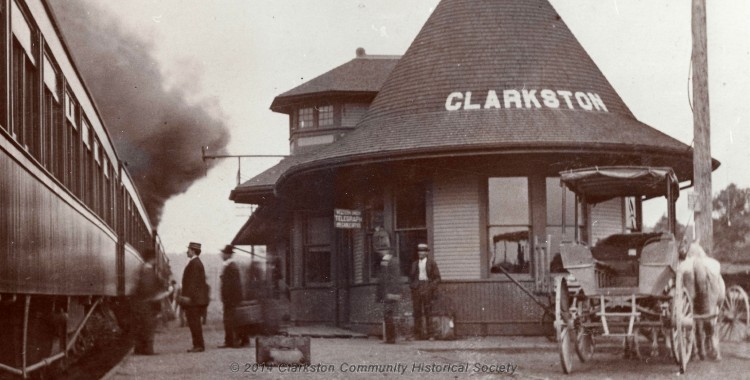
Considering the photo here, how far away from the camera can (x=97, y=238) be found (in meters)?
14.4

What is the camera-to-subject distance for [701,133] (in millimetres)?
15805

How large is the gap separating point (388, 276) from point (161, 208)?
1595 cm

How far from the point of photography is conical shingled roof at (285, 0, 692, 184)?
Result: 19.8 meters

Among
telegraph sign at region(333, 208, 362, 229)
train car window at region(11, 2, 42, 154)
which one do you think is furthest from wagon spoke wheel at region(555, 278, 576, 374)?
telegraph sign at region(333, 208, 362, 229)

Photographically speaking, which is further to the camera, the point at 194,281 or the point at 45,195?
the point at 194,281

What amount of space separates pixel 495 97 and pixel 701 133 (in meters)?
5.83

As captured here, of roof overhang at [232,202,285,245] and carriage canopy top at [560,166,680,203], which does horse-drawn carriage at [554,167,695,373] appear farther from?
roof overhang at [232,202,285,245]

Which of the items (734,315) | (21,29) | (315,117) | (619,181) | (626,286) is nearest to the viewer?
(21,29)

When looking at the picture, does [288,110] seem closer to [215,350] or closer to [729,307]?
[215,350]

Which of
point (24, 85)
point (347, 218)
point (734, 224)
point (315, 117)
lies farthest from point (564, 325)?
point (734, 224)

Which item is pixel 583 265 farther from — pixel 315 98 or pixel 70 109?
pixel 315 98

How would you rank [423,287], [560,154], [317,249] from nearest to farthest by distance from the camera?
[423,287] < [560,154] < [317,249]

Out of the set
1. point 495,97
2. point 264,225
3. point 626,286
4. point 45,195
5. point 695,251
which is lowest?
point 626,286

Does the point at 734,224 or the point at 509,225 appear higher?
the point at 734,224
